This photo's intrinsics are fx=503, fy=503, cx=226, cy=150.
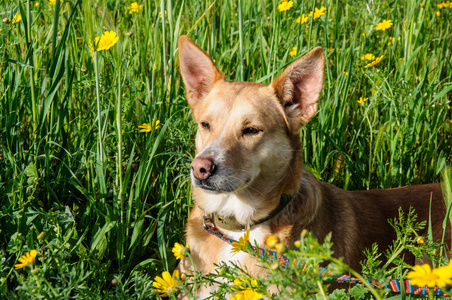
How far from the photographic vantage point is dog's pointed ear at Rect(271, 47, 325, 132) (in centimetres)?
270

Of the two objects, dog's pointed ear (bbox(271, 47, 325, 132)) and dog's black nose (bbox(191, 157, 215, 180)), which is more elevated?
dog's pointed ear (bbox(271, 47, 325, 132))

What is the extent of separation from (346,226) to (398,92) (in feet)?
3.61

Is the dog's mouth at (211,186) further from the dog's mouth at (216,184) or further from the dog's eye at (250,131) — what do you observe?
the dog's eye at (250,131)

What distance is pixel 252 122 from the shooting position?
8.93 feet

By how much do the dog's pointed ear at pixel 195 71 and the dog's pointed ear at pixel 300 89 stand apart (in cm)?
39

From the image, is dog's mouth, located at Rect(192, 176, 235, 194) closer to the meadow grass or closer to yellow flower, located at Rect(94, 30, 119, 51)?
the meadow grass

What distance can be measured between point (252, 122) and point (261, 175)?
291mm

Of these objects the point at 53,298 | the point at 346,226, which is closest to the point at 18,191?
the point at 53,298

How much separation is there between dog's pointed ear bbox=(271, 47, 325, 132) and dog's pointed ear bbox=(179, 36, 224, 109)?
1.28ft

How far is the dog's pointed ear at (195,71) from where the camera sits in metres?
2.83

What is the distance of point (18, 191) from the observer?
2.51 metres

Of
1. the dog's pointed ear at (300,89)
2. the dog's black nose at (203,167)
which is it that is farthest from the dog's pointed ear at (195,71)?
the dog's black nose at (203,167)

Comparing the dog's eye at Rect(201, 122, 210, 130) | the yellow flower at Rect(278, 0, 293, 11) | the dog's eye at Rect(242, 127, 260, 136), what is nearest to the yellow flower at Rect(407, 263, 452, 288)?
the dog's eye at Rect(242, 127, 260, 136)

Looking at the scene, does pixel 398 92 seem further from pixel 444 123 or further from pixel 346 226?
pixel 346 226
